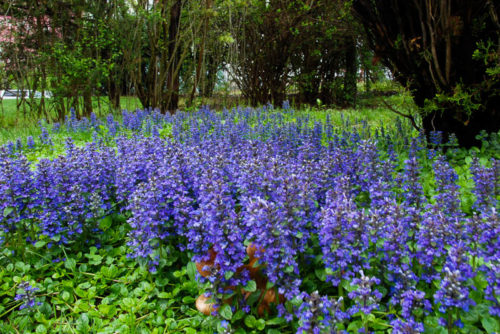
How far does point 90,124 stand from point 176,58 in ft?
12.2

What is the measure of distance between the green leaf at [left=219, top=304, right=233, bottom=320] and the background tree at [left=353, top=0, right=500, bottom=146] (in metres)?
3.12

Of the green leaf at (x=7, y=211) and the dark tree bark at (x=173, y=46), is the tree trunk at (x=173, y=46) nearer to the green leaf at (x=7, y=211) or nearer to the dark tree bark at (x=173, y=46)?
the dark tree bark at (x=173, y=46)

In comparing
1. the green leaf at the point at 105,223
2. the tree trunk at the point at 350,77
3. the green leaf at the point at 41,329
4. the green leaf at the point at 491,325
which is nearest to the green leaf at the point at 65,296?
the green leaf at the point at 41,329

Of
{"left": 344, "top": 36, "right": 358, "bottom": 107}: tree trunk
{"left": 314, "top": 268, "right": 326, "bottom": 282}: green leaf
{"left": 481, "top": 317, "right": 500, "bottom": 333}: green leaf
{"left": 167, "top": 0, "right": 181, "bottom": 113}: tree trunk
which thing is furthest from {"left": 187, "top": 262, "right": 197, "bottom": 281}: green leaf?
{"left": 344, "top": 36, "right": 358, "bottom": 107}: tree trunk

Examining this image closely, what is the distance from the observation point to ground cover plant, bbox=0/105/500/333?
1.75 metres

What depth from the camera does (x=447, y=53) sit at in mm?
3781

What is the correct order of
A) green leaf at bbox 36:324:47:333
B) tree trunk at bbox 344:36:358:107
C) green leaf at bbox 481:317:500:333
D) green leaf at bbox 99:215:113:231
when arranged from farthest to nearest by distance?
tree trunk at bbox 344:36:358:107
green leaf at bbox 99:215:113:231
green leaf at bbox 36:324:47:333
green leaf at bbox 481:317:500:333

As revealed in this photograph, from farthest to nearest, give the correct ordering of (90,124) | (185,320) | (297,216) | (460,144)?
1. (90,124)
2. (460,144)
3. (185,320)
4. (297,216)

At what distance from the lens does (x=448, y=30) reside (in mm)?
3723

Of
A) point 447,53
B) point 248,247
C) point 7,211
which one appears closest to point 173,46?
point 447,53

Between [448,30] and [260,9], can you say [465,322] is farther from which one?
[260,9]

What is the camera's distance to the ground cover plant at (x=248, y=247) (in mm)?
1745

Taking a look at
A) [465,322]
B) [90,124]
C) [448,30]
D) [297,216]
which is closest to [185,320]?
Result: [297,216]

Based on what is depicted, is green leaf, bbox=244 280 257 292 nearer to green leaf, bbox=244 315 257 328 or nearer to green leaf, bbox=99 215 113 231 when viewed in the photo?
green leaf, bbox=244 315 257 328
